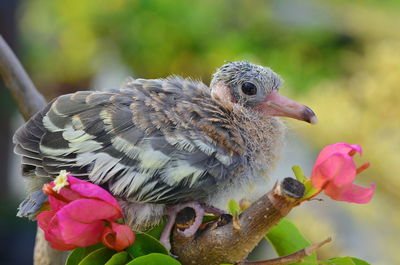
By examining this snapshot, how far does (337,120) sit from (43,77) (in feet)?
6.02

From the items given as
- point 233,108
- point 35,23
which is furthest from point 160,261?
point 35,23

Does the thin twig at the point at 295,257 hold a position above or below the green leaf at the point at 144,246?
below

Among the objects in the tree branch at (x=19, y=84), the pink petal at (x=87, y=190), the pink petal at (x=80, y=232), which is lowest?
the pink petal at (x=80, y=232)

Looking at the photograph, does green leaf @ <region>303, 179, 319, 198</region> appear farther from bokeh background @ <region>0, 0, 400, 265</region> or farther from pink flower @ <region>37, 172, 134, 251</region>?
bokeh background @ <region>0, 0, 400, 265</region>

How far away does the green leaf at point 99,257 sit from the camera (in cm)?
54

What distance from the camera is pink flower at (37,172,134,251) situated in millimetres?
509

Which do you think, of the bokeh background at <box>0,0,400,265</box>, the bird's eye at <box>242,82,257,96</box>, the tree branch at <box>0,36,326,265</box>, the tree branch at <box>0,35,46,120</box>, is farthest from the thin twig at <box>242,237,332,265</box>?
the bokeh background at <box>0,0,400,265</box>

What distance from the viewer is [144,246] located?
21.8 inches

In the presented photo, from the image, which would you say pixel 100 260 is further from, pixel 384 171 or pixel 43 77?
pixel 43 77

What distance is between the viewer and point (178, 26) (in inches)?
111

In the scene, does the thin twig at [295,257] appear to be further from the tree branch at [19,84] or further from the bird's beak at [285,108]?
the tree branch at [19,84]

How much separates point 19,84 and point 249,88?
1.09ft

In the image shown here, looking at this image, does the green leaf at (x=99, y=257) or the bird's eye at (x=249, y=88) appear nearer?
the green leaf at (x=99, y=257)

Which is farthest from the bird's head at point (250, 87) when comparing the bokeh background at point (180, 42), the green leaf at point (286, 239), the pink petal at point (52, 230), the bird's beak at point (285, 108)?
the bokeh background at point (180, 42)
